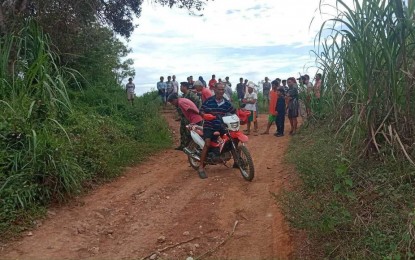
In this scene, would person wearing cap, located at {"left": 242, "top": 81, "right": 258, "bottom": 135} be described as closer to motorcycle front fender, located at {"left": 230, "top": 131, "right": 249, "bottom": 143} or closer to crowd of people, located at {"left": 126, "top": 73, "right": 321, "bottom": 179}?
crowd of people, located at {"left": 126, "top": 73, "right": 321, "bottom": 179}

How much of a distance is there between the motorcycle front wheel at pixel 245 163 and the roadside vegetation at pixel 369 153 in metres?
1.39

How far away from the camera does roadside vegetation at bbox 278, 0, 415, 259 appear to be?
3.52 m

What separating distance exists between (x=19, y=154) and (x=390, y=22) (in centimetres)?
429

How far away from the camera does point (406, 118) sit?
4293mm

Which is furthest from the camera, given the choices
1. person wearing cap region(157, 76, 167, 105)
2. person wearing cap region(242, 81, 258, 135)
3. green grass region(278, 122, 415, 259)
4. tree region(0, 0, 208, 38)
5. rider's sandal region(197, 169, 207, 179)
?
person wearing cap region(157, 76, 167, 105)

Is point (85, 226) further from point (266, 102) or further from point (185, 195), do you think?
point (266, 102)

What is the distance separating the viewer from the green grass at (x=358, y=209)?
327 centimetres

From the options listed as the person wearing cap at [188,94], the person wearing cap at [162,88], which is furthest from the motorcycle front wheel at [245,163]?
the person wearing cap at [162,88]

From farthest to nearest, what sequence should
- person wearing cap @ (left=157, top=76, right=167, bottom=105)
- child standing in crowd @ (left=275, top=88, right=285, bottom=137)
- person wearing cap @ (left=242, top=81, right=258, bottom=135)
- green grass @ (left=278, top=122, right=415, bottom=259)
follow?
1. person wearing cap @ (left=157, top=76, right=167, bottom=105)
2. person wearing cap @ (left=242, top=81, right=258, bottom=135)
3. child standing in crowd @ (left=275, top=88, right=285, bottom=137)
4. green grass @ (left=278, top=122, right=415, bottom=259)

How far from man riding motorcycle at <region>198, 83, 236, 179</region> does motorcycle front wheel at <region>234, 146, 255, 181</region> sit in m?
0.51

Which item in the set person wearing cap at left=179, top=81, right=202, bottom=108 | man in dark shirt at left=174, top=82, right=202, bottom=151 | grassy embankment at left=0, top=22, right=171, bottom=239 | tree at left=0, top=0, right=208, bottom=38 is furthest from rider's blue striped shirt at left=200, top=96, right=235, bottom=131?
tree at left=0, top=0, right=208, bottom=38

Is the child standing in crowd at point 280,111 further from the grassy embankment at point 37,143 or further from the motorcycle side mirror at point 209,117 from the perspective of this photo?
the motorcycle side mirror at point 209,117

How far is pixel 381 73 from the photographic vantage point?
425cm

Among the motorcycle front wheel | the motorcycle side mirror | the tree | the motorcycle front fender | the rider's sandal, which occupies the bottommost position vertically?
the rider's sandal
